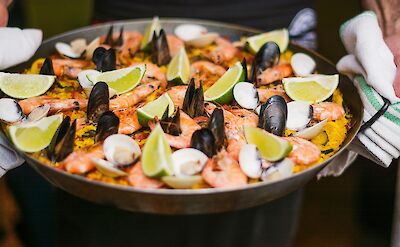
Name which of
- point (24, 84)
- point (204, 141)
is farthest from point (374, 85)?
point (24, 84)

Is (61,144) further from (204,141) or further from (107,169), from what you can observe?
(204,141)

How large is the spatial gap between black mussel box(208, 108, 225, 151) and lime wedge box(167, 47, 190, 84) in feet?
1.01

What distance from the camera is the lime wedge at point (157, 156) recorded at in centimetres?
116

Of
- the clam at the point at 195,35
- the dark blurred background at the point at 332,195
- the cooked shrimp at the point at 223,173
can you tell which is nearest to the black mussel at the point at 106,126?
the cooked shrimp at the point at 223,173

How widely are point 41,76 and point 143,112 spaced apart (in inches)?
14.2

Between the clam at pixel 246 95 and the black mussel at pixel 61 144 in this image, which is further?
the clam at pixel 246 95

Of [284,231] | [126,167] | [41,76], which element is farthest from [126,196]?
[284,231]

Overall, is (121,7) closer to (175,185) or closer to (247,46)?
(247,46)

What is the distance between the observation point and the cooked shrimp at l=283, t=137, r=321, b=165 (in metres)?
1.26

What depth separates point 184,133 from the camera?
4.23 ft

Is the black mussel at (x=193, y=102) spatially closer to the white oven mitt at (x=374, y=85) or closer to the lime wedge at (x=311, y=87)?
the lime wedge at (x=311, y=87)

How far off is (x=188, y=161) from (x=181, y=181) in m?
0.10

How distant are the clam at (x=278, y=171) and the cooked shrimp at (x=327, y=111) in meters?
0.24

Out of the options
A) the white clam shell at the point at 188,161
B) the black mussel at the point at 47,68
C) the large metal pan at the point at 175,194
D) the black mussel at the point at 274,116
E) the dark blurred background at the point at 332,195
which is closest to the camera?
the large metal pan at the point at 175,194
